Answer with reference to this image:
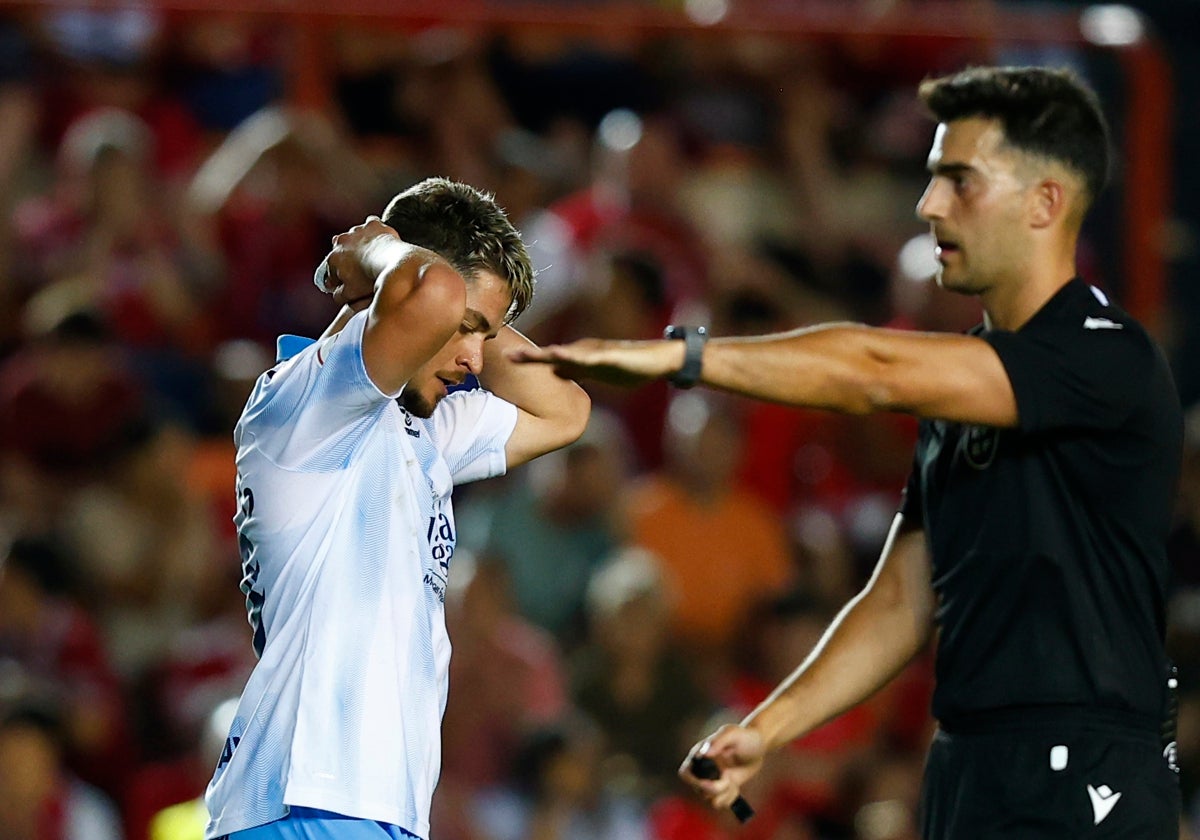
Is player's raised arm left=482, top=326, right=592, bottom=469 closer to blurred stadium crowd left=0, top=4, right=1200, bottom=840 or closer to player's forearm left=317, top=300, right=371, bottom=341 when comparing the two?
player's forearm left=317, top=300, right=371, bottom=341

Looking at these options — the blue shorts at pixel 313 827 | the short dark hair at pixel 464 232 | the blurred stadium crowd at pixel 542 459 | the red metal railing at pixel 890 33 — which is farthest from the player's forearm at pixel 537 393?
the red metal railing at pixel 890 33

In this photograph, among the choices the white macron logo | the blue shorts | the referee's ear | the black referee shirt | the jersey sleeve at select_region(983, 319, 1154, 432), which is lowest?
the white macron logo

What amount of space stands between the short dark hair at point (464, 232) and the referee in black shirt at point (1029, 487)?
49 centimetres

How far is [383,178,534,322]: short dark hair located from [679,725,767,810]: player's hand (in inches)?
41.9

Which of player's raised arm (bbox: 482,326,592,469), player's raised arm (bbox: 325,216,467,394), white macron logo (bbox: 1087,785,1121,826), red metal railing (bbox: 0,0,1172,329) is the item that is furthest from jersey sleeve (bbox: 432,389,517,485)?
red metal railing (bbox: 0,0,1172,329)

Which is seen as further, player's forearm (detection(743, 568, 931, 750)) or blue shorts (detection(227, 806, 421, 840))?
player's forearm (detection(743, 568, 931, 750))

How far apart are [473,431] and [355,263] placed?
518 mm

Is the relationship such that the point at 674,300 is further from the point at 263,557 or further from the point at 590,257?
the point at 263,557

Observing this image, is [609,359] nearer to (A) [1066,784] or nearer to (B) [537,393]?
(B) [537,393]

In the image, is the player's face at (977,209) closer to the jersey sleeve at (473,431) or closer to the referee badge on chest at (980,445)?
the referee badge on chest at (980,445)

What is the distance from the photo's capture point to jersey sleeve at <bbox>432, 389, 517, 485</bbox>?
145 inches

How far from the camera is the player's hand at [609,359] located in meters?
3.10

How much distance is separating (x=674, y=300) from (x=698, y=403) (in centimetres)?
47

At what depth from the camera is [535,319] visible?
7.84 m
